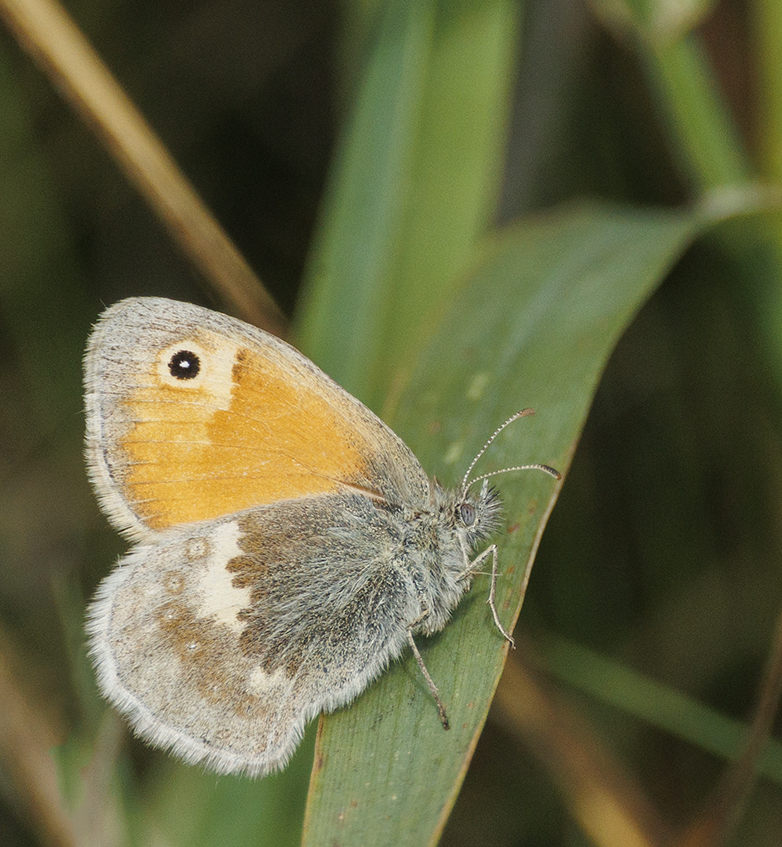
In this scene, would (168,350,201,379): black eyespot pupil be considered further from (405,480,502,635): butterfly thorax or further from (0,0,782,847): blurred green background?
(0,0,782,847): blurred green background

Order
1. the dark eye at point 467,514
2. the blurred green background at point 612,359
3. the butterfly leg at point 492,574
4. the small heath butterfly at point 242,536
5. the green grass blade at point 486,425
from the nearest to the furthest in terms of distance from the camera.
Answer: the green grass blade at point 486,425
the butterfly leg at point 492,574
the small heath butterfly at point 242,536
the dark eye at point 467,514
the blurred green background at point 612,359

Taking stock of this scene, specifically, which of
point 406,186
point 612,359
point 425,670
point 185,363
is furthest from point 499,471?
point 612,359

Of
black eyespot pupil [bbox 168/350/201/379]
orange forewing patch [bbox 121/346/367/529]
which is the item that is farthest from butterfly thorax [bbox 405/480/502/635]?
black eyespot pupil [bbox 168/350/201/379]

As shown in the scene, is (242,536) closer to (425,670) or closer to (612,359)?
(425,670)

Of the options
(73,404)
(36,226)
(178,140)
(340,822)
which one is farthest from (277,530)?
(178,140)

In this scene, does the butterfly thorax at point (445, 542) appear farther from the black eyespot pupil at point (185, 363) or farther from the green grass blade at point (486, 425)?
the black eyespot pupil at point (185, 363)

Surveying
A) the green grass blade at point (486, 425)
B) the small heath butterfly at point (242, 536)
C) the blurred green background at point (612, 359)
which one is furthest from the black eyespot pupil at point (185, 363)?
the blurred green background at point (612, 359)
